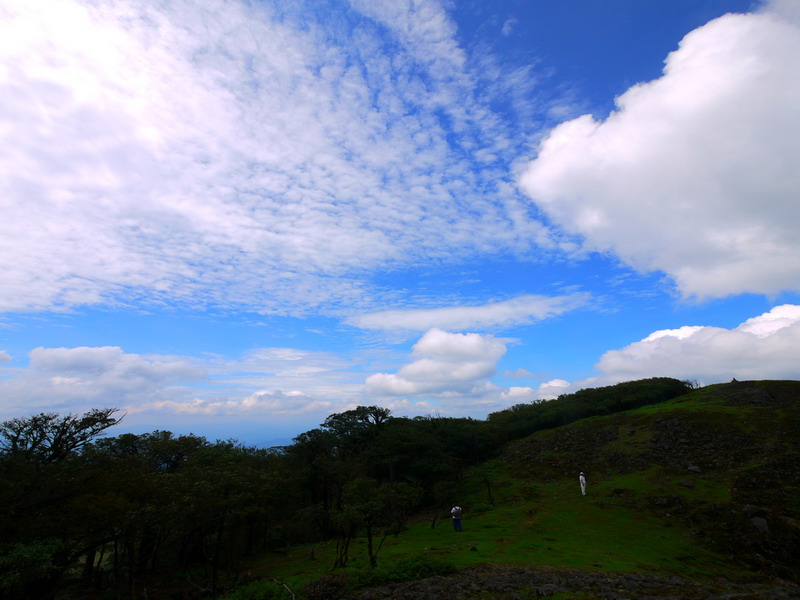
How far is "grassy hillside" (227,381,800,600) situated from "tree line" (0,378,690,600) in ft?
11.1

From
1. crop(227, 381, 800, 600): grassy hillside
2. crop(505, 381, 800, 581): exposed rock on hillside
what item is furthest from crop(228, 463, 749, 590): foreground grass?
crop(505, 381, 800, 581): exposed rock on hillside

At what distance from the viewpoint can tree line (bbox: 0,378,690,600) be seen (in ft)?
71.8

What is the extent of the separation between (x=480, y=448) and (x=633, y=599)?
53.1 metres

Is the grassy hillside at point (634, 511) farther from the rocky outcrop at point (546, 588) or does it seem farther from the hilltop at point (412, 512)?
the rocky outcrop at point (546, 588)

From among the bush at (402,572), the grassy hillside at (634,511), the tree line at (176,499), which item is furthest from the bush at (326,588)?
the tree line at (176,499)

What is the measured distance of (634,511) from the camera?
1426 inches

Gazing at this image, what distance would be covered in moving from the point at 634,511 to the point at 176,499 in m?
37.5

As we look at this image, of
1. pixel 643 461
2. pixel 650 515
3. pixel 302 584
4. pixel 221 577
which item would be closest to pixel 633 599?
pixel 302 584

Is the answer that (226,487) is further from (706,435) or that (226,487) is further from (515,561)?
(706,435)

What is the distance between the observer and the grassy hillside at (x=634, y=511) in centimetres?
2402

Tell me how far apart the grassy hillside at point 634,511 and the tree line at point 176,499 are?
3391mm

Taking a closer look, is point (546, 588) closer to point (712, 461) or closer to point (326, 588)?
point (326, 588)

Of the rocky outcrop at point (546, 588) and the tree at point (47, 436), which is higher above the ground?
the tree at point (47, 436)

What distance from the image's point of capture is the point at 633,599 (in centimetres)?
1541
